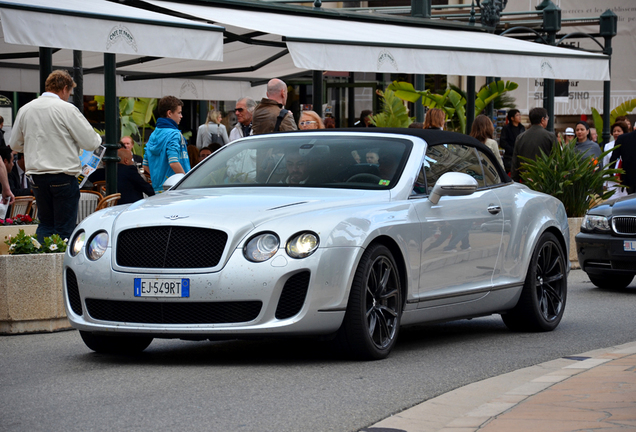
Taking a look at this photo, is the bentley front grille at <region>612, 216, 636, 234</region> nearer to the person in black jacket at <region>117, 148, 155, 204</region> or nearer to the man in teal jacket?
→ the man in teal jacket

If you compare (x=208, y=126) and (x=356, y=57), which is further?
(x=208, y=126)

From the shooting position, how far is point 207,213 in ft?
22.6

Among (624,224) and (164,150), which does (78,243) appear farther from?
(624,224)

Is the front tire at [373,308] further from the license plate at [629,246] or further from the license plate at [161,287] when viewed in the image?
the license plate at [629,246]

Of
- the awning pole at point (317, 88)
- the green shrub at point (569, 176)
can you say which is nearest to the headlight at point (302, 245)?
the green shrub at point (569, 176)

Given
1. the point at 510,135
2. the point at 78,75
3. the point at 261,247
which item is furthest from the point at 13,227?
the point at 510,135

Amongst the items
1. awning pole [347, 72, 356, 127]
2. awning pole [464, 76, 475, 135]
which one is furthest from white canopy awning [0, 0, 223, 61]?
awning pole [347, 72, 356, 127]

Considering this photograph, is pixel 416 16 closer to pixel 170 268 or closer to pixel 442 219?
pixel 442 219

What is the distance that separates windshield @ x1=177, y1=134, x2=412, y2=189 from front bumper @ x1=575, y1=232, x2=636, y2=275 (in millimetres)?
4953

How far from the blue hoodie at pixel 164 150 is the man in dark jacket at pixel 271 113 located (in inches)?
36.3

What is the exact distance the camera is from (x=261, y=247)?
21.8 ft

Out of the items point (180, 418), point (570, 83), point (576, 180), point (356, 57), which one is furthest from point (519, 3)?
point (180, 418)

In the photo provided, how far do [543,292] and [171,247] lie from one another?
3.55 m

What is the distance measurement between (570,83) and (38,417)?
28286mm
